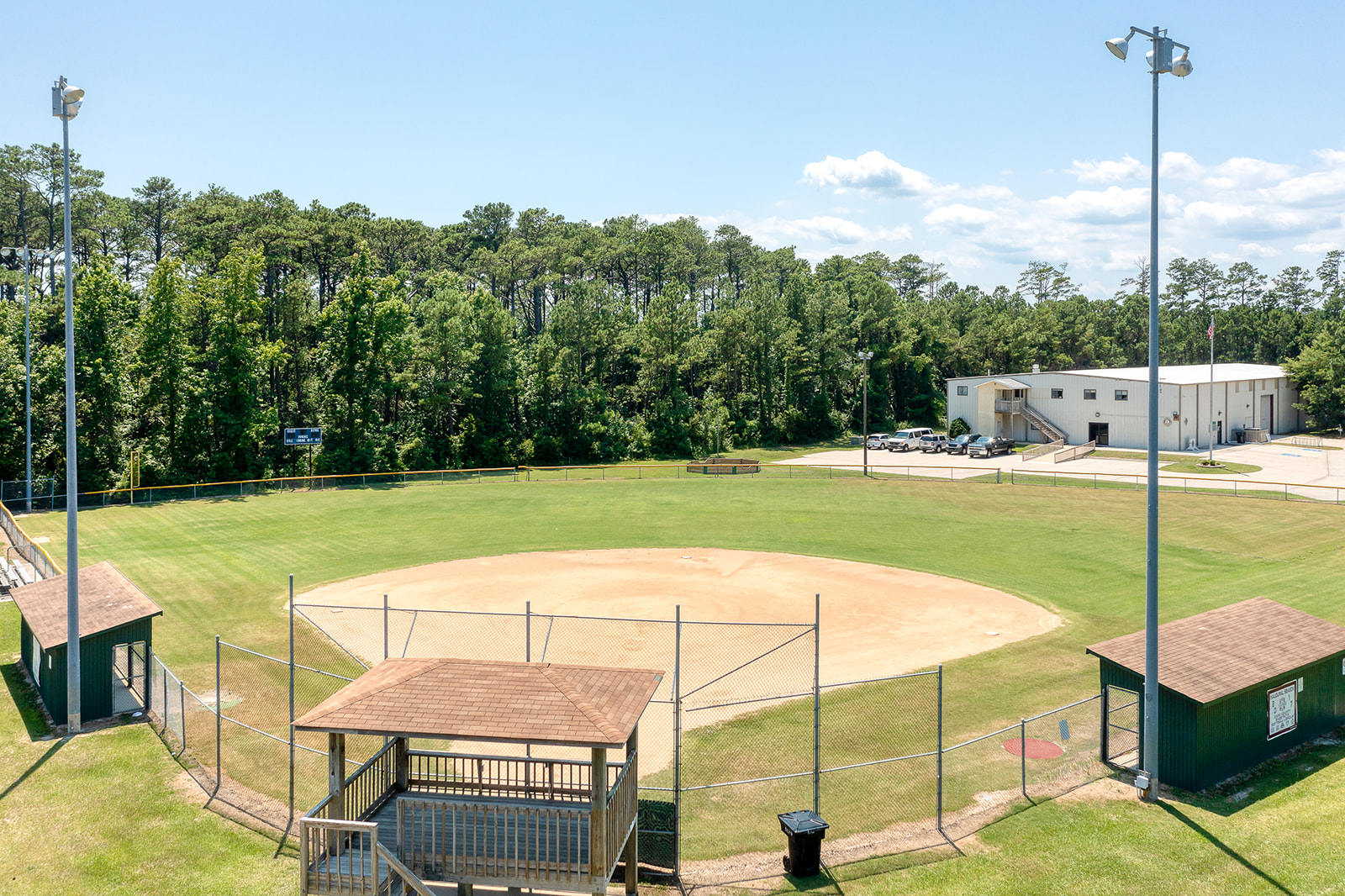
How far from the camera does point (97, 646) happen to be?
1909 centimetres

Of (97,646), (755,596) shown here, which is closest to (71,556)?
(97,646)

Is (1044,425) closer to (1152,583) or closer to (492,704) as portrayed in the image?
(1152,583)

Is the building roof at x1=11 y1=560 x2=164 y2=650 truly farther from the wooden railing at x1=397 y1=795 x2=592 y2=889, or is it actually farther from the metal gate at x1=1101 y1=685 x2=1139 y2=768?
the metal gate at x1=1101 y1=685 x2=1139 y2=768

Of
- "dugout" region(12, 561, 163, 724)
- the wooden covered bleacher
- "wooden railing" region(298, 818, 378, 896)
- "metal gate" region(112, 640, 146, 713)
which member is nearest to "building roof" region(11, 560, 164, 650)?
"dugout" region(12, 561, 163, 724)

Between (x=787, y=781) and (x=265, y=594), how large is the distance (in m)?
21.6

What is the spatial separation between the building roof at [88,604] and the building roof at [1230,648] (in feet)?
68.7

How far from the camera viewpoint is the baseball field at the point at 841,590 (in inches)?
520

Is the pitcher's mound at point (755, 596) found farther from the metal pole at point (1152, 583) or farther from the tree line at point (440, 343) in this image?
the tree line at point (440, 343)

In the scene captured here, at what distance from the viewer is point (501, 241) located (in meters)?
113

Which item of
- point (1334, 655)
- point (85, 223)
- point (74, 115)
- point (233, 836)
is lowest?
point (233, 836)

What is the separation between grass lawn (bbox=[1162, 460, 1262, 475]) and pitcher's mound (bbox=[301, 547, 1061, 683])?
130 ft

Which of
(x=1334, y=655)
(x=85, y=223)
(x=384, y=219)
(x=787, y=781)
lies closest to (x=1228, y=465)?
(x=1334, y=655)

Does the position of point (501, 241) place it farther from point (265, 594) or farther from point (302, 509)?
point (265, 594)

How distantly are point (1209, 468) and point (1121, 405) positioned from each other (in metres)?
12.5
